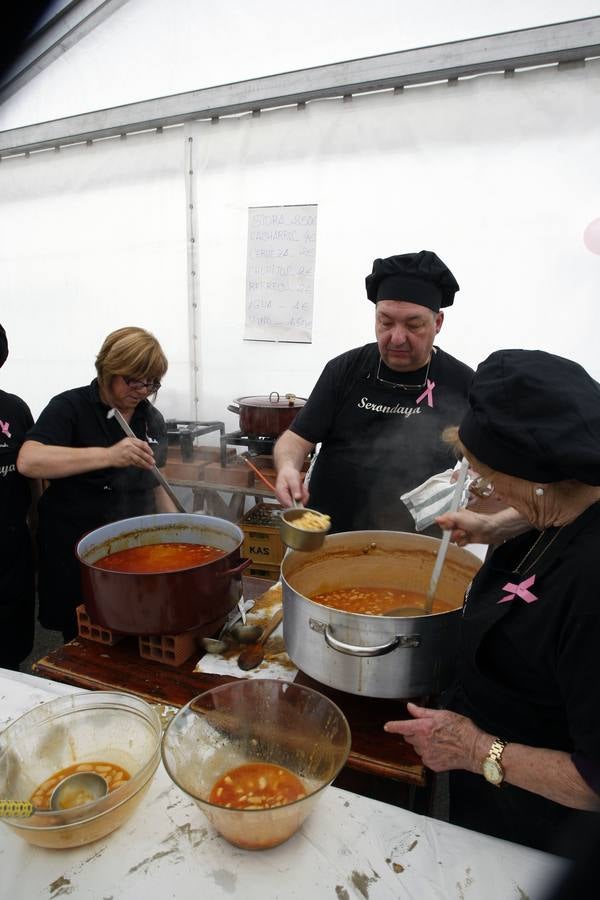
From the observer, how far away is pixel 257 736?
141 cm

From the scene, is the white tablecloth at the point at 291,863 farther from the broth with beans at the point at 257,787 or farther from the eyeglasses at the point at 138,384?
the eyeglasses at the point at 138,384

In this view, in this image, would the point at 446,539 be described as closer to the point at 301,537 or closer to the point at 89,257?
the point at 301,537

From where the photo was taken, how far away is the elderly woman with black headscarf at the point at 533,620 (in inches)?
43.1

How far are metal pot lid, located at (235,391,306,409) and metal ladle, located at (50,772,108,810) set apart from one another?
310 centimetres

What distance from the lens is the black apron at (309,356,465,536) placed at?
2.72 metres

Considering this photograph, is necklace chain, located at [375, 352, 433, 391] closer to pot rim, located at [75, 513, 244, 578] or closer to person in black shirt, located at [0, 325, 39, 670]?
pot rim, located at [75, 513, 244, 578]

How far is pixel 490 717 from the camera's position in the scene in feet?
4.51

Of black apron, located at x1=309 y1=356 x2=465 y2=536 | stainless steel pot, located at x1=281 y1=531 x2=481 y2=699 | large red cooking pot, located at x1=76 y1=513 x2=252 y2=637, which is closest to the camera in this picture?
stainless steel pot, located at x1=281 y1=531 x2=481 y2=699

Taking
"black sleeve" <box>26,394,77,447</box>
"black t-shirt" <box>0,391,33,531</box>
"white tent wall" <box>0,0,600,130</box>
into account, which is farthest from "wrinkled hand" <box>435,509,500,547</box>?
"white tent wall" <box>0,0,600,130</box>

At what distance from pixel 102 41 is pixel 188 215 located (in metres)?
1.75

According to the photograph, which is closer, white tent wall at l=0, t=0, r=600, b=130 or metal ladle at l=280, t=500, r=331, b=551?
metal ladle at l=280, t=500, r=331, b=551

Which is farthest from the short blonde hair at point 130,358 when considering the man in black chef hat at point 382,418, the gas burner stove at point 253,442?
the gas burner stove at point 253,442

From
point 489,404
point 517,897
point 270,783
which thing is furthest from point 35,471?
point 517,897

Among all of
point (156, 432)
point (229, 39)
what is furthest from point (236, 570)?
point (229, 39)
